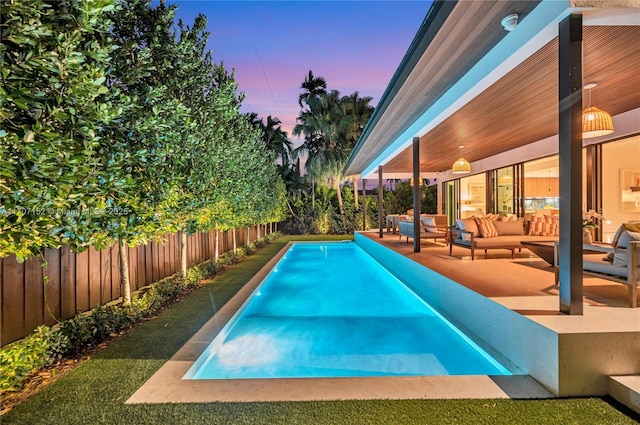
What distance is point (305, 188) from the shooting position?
986 inches

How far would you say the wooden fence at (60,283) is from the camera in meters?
3.37

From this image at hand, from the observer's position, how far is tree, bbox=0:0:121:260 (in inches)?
85.6

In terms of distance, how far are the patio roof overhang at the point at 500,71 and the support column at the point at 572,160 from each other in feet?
1.02

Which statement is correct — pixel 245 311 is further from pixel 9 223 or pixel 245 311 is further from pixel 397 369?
pixel 9 223

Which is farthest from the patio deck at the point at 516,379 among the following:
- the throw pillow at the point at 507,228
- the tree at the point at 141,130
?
the throw pillow at the point at 507,228

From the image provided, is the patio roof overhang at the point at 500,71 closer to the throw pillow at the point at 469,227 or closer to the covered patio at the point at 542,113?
the covered patio at the point at 542,113

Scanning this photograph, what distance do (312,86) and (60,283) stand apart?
23.7 meters

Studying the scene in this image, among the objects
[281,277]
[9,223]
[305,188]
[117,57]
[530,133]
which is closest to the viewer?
[9,223]

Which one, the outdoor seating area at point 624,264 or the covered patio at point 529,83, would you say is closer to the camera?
the covered patio at point 529,83

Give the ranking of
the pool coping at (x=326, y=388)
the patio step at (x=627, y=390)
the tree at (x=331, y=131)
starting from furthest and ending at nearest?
the tree at (x=331, y=131) < the pool coping at (x=326, y=388) < the patio step at (x=627, y=390)

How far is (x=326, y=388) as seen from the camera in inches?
105

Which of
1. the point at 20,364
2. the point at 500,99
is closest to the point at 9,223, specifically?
the point at 20,364

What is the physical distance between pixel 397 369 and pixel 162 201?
362 centimetres

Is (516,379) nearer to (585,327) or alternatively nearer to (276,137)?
(585,327)
